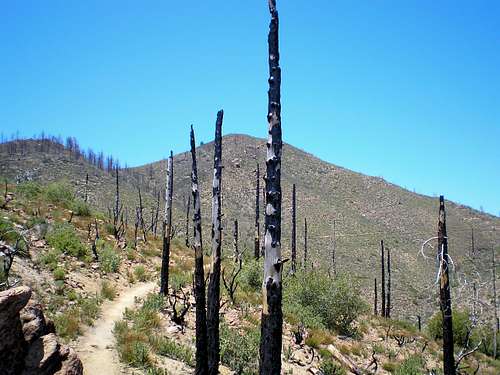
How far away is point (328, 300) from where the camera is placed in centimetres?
2441

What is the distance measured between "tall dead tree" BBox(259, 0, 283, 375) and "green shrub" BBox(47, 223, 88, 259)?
15.9 metres

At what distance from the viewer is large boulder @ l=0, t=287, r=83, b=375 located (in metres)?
7.79

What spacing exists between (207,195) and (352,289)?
68.3m

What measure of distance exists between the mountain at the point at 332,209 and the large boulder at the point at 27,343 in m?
46.8

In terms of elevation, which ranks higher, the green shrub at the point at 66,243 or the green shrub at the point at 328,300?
the green shrub at the point at 66,243

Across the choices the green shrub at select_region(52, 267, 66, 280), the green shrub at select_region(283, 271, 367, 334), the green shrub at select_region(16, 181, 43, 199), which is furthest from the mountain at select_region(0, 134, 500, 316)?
the green shrub at select_region(52, 267, 66, 280)

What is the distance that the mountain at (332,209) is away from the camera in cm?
6956

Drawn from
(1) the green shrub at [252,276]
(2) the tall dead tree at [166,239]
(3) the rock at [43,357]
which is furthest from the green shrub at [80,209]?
(3) the rock at [43,357]

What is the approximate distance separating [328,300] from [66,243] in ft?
49.1

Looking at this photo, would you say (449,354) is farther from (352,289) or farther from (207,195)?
(207,195)

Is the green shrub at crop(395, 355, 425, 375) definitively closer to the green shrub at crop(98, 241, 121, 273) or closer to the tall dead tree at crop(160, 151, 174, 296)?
the tall dead tree at crop(160, 151, 174, 296)

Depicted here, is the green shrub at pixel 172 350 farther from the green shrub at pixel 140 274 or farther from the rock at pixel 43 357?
the green shrub at pixel 140 274

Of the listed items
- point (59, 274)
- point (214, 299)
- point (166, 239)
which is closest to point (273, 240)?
point (214, 299)

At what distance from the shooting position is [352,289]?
25.6 meters
